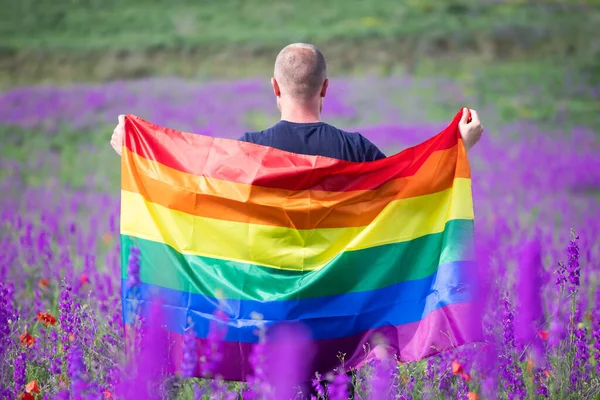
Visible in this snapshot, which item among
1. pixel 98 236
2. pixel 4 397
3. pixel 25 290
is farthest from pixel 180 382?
pixel 98 236

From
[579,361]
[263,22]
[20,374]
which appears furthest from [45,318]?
[263,22]

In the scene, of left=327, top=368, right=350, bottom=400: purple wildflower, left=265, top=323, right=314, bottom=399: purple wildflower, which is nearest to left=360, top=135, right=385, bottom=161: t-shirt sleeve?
left=265, top=323, right=314, bottom=399: purple wildflower

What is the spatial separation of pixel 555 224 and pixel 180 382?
6.64 meters

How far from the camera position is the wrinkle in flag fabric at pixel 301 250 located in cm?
375

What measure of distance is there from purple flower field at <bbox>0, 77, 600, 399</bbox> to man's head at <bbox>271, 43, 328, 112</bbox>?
1.05 m

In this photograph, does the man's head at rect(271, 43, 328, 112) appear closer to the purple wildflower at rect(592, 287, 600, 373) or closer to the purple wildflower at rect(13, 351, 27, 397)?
the purple wildflower at rect(13, 351, 27, 397)

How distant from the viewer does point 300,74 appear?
3.83m

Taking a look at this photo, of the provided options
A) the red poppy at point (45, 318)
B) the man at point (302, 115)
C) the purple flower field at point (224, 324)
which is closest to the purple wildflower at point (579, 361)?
the purple flower field at point (224, 324)

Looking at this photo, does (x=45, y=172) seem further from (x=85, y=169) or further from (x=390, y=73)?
(x=390, y=73)

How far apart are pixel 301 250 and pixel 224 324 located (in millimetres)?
446

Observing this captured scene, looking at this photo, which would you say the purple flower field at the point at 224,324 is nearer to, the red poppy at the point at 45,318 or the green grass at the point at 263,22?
the red poppy at the point at 45,318

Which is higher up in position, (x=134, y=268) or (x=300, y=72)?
(x=300, y=72)

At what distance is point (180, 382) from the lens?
3.45m

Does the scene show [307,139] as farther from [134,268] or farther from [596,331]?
[596,331]
